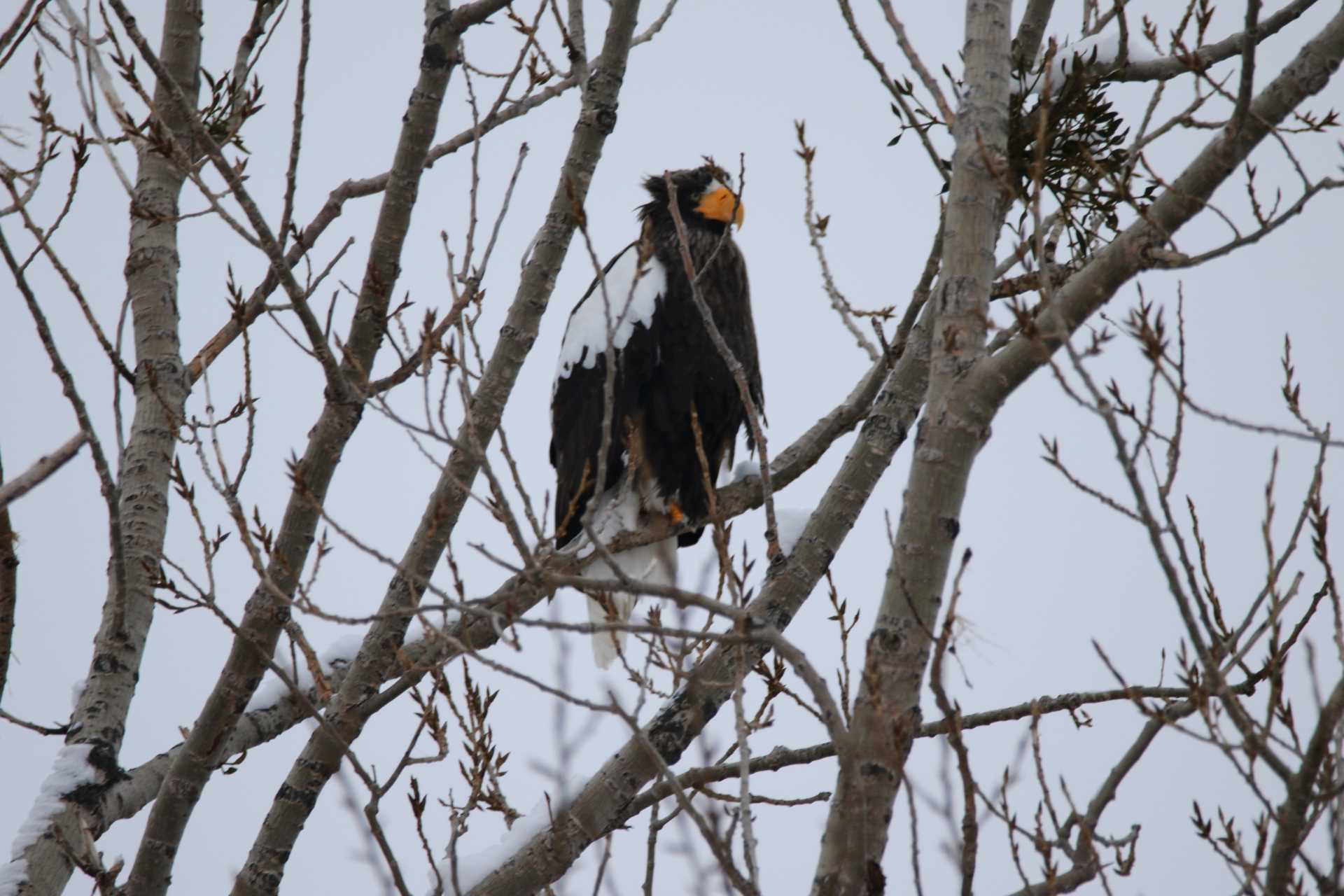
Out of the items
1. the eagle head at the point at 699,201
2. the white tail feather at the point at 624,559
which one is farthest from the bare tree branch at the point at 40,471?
the eagle head at the point at 699,201

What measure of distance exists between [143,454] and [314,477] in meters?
0.55

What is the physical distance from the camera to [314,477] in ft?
8.38

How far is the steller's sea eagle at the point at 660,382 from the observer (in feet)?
13.1

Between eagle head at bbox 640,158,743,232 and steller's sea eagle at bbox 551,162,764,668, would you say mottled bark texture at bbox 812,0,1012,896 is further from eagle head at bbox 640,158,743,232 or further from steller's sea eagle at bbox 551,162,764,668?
eagle head at bbox 640,158,743,232

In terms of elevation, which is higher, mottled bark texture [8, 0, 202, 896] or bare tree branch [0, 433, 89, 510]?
mottled bark texture [8, 0, 202, 896]

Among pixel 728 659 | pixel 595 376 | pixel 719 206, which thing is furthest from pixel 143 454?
pixel 719 206

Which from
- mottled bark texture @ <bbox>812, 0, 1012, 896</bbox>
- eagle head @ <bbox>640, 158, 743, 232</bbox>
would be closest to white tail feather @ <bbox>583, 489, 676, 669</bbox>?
eagle head @ <bbox>640, 158, 743, 232</bbox>

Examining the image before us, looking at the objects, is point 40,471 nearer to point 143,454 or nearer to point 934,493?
point 934,493

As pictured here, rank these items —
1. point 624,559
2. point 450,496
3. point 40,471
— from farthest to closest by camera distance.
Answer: point 624,559, point 450,496, point 40,471

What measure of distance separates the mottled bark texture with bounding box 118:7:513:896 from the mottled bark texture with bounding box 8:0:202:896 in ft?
0.51

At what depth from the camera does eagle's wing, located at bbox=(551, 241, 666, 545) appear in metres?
3.98

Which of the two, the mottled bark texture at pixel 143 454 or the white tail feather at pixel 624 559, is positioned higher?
the white tail feather at pixel 624 559

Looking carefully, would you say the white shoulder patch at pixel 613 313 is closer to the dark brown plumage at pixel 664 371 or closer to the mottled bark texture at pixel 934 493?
the dark brown plumage at pixel 664 371

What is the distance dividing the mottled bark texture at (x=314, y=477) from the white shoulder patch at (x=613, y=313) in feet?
4.09
